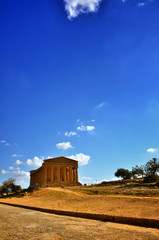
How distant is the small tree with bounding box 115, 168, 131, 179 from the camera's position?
7136cm

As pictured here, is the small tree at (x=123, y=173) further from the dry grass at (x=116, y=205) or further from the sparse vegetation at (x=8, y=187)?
the dry grass at (x=116, y=205)

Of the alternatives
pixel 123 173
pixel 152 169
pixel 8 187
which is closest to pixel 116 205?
pixel 152 169

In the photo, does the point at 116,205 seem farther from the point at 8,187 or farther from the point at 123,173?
the point at 123,173

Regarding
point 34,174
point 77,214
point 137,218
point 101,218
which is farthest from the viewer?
point 34,174

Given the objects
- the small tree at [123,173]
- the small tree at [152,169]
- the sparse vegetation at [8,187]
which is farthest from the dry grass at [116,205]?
the small tree at [123,173]

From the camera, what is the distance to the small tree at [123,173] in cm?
7136

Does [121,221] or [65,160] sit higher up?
[65,160]

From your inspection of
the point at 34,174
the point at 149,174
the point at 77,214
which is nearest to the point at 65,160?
the point at 34,174

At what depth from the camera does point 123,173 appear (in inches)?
2852

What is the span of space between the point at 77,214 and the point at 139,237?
22.1 ft

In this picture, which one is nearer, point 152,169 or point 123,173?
point 152,169

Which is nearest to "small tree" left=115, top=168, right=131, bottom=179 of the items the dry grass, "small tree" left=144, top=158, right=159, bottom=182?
"small tree" left=144, top=158, right=159, bottom=182

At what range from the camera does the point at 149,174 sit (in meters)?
43.0

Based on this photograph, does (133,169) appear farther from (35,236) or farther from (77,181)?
(35,236)
